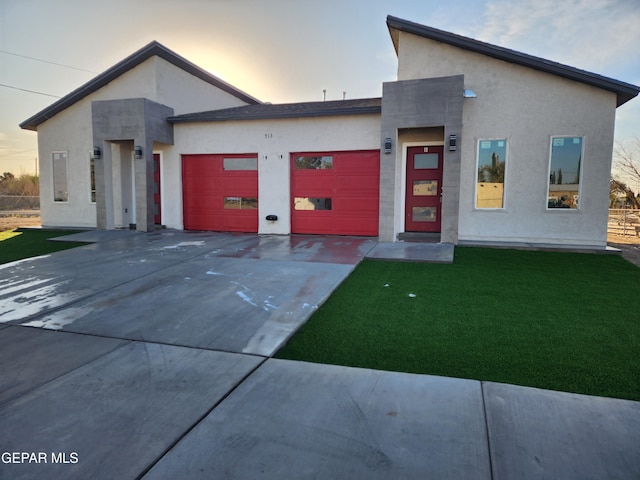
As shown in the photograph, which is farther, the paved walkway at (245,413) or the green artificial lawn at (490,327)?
the green artificial lawn at (490,327)

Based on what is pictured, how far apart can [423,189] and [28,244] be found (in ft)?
34.2

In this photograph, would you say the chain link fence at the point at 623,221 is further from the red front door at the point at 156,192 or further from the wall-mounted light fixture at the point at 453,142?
the red front door at the point at 156,192

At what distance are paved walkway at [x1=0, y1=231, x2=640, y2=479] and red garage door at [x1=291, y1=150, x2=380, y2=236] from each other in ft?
22.9

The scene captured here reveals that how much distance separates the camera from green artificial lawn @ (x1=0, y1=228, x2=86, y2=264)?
8.89m

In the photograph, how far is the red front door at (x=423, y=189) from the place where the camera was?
1099 cm

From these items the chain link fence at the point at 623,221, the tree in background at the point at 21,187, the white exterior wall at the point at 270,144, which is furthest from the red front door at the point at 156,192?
the tree in background at the point at 21,187

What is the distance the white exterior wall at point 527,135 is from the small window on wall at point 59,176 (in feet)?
40.7

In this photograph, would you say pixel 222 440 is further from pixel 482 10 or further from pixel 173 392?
pixel 482 10

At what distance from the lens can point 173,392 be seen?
2939mm

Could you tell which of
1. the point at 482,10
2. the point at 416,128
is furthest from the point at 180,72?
the point at 482,10

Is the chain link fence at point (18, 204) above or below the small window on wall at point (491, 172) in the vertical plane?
below

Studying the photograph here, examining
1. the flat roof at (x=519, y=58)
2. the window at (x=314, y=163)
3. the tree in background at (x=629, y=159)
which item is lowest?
the window at (x=314, y=163)

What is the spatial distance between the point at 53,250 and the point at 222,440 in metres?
9.07

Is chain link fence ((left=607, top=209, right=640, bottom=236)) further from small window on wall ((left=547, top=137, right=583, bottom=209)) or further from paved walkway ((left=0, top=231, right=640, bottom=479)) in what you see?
paved walkway ((left=0, top=231, right=640, bottom=479))
